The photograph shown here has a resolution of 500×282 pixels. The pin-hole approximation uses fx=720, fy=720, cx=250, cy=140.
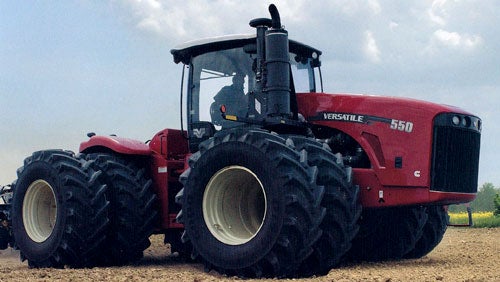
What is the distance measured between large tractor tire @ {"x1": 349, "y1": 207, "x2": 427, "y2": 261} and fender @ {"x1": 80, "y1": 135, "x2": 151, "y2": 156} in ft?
10.2

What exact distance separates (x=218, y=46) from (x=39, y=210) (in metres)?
3.51

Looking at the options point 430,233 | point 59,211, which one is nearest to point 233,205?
point 59,211

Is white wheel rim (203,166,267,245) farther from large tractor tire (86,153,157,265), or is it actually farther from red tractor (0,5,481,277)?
large tractor tire (86,153,157,265)

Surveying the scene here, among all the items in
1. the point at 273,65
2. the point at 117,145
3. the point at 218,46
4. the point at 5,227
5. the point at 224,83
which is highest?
the point at 218,46

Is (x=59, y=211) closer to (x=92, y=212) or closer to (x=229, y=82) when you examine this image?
(x=92, y=212)

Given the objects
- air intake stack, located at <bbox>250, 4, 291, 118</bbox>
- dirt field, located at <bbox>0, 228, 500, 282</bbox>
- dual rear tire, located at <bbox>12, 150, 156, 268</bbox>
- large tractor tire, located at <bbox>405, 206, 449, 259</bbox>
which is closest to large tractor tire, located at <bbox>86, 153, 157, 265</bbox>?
dual rear tire, located at <bbox>12, 150, 156, 268</bbox>

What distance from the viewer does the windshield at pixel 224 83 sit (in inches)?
348

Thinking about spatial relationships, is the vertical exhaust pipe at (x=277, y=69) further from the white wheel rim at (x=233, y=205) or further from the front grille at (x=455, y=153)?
the front grille at (x=455, y=153)

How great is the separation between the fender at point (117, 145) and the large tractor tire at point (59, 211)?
45 cm

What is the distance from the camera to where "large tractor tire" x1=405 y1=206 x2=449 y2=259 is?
9688mm

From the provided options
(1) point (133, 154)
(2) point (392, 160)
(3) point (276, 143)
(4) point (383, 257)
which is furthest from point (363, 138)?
(1) point (133, 154)

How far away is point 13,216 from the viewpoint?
10266 millimetres

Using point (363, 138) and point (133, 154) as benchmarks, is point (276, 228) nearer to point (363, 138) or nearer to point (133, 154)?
point (363, 138)

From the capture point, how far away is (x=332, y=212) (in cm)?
726
